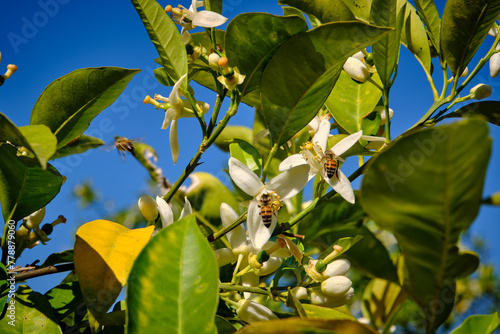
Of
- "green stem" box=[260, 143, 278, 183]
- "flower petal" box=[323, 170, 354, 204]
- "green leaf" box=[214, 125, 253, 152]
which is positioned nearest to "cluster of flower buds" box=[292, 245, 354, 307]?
"flower petal" box=[323, 170, 354, 204]

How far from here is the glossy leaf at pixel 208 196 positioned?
1456 mm

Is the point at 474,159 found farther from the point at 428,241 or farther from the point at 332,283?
the point at 332,283

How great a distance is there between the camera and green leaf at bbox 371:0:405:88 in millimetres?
973

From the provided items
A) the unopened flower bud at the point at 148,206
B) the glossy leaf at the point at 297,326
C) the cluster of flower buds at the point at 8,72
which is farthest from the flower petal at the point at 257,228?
the cluster of flower buds at the point at 8,72

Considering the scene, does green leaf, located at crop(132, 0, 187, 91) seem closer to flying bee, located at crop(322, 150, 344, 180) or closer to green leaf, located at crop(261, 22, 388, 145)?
green leaf, located at crop(261, 22, 388, 145)

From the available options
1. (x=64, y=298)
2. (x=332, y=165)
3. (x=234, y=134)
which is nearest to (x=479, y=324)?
(x=332, y=165)

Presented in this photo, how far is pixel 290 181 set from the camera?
94 cm

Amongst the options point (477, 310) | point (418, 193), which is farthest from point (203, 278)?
point (477, 310)

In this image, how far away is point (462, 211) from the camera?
0.58 metres

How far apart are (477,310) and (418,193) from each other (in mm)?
2801

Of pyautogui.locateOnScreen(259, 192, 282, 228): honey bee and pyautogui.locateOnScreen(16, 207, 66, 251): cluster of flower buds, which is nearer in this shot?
pyautogui.locateOnScreen(259, 192, 282, 228): honey bee

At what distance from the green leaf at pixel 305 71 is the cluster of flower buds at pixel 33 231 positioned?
75cm

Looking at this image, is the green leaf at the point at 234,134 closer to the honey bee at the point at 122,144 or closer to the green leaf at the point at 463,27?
the honey bee at the point at 122,144

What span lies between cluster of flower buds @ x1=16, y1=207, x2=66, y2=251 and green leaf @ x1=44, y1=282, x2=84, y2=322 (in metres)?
0.22
